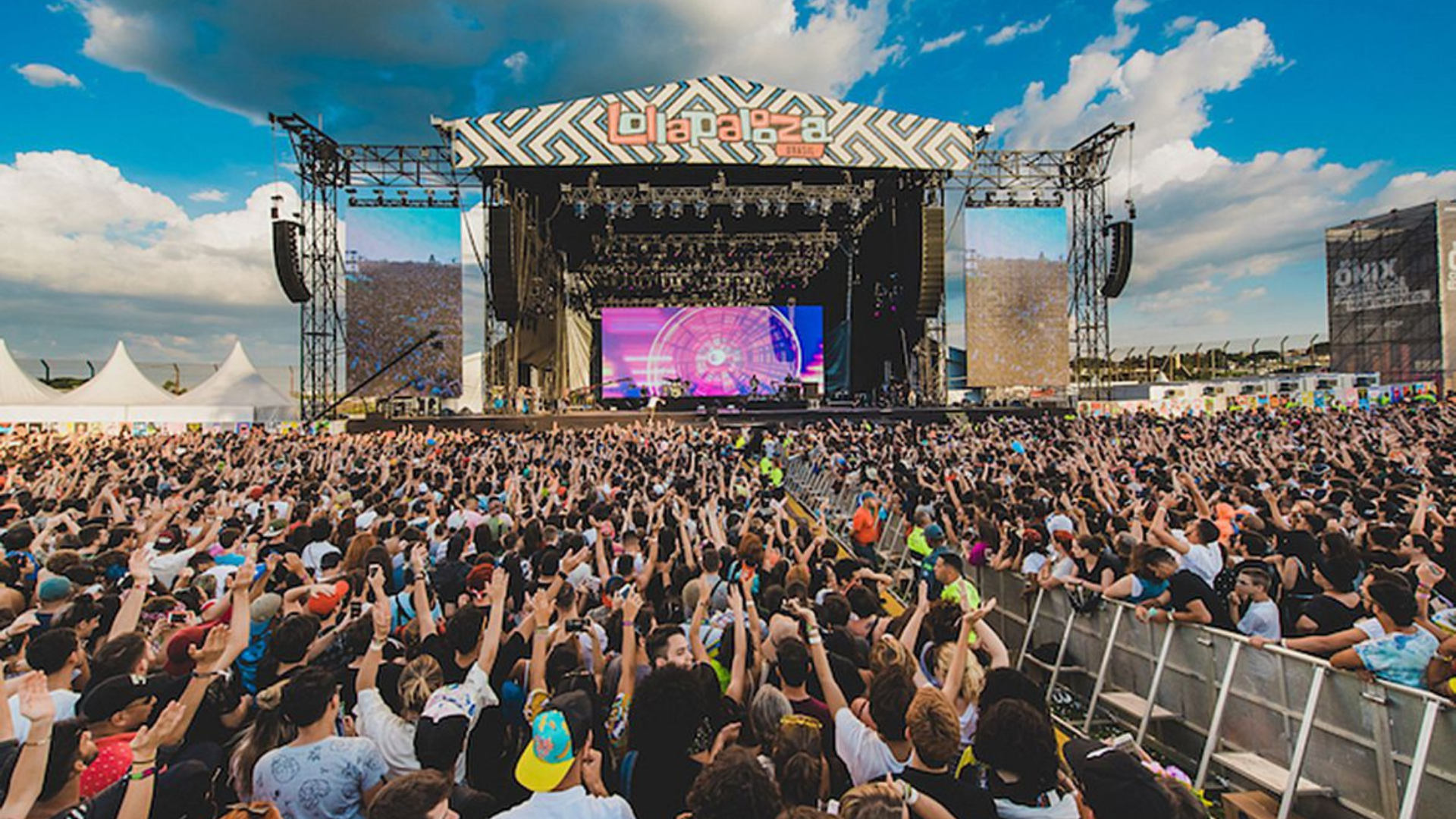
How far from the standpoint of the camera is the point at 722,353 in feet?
105

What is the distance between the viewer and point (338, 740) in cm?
255

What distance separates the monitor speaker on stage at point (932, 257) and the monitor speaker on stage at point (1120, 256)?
6847 mm

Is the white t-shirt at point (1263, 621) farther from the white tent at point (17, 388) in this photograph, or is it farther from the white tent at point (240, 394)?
the white tent at point (17, 388)

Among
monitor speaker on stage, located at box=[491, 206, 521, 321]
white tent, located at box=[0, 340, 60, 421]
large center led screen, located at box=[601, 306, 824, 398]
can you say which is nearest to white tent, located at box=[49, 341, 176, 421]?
white tent, located at box=[0, 340, 60, 421]

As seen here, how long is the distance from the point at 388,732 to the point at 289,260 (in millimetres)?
24059

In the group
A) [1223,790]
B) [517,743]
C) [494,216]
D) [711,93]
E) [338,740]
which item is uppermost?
[711,93]

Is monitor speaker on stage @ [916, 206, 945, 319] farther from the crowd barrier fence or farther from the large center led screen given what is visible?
the crowd barrier fence

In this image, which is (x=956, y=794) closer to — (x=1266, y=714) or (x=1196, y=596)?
(x=1266, y=714)

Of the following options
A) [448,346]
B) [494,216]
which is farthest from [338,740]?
[448,346]

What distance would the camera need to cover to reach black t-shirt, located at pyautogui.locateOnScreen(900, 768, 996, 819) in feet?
7.07

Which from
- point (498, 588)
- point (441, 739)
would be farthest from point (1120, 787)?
point (498, 588)

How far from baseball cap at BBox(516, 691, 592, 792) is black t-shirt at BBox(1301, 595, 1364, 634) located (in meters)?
3.91

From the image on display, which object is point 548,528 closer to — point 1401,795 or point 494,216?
point 1401,795

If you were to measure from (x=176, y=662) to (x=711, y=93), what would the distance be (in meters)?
21.7
